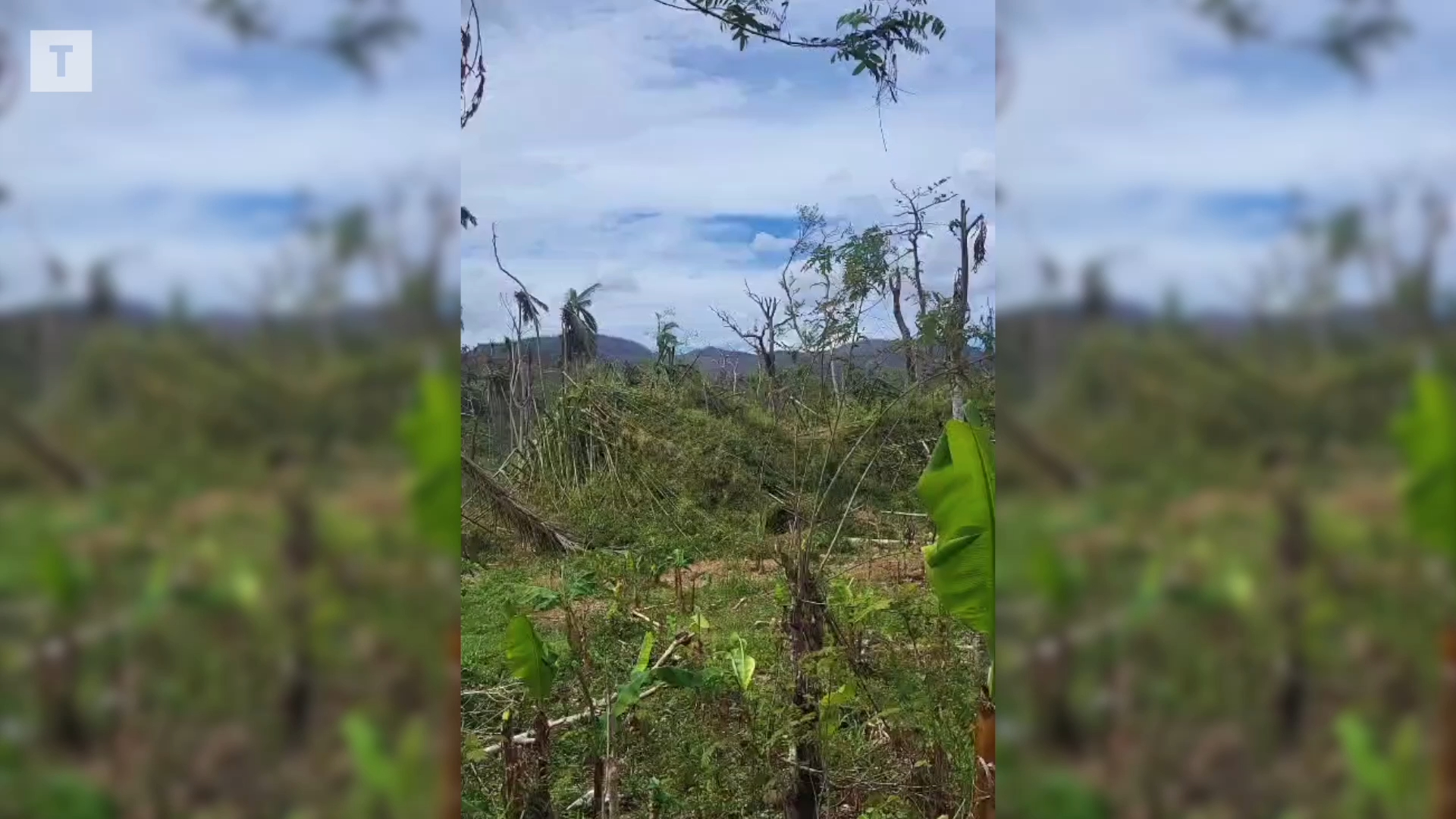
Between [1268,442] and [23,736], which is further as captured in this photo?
[23,736]

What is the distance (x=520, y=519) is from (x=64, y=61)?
371 centimetres

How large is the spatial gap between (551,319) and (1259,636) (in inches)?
154

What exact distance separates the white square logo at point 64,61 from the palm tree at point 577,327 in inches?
134

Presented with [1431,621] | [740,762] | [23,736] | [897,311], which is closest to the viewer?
[1431,621]

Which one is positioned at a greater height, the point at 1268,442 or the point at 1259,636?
the point at 1268,442

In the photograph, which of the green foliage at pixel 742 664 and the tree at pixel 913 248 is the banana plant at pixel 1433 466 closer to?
the green foliage at pixel 742 664

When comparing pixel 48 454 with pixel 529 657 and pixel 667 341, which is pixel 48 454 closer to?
pixel 529 657

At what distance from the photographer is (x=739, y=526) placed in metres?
4.48

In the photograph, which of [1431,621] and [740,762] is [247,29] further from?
[740,762]

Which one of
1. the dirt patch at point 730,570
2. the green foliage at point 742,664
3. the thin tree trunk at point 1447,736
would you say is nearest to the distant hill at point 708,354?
the dirt patch at point 730,570

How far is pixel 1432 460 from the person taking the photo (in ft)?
1.78

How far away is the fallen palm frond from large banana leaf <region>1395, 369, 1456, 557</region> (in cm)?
402

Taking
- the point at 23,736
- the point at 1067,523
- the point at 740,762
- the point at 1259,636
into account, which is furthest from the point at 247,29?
the point at 740,762

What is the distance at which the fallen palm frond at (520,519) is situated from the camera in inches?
171
